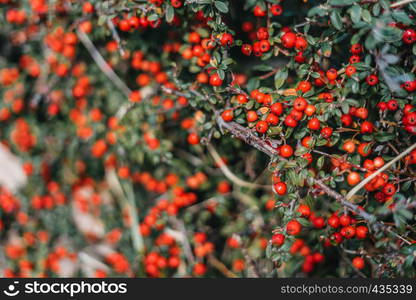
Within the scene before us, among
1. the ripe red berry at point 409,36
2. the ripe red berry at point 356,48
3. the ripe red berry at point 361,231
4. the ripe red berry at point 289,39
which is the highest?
the ripe red berry at point 289,39

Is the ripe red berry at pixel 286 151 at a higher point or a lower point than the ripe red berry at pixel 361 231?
higher

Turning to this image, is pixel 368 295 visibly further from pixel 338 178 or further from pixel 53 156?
pixel 53 156

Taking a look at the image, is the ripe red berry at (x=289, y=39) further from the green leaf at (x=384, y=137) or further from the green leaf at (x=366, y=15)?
the green leaf at (x=384, y=137)

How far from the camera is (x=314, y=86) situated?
2758 millimetres

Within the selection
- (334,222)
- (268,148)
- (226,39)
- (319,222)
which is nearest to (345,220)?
(334,222)

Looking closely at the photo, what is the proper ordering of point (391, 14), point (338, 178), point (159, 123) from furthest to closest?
point (159, 123) < point (338, 178) < point (391, 14)

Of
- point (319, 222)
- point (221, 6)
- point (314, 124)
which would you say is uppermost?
point (221, 6)

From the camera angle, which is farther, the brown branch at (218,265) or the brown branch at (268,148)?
the brown branch at (218,265)

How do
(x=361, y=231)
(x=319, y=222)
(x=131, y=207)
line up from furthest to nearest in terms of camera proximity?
(x=131, y=207) → (x=319, y=222) → (x=361, y=231)

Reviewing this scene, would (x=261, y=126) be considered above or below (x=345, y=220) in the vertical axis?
above

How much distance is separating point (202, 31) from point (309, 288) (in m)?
2.22

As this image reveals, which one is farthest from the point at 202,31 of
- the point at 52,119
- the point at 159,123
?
the point at 52,119

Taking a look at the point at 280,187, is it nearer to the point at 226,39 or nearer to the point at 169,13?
the point at 226,39

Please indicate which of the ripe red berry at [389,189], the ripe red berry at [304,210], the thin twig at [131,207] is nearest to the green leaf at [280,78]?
the ripe red berry at [304,210]
